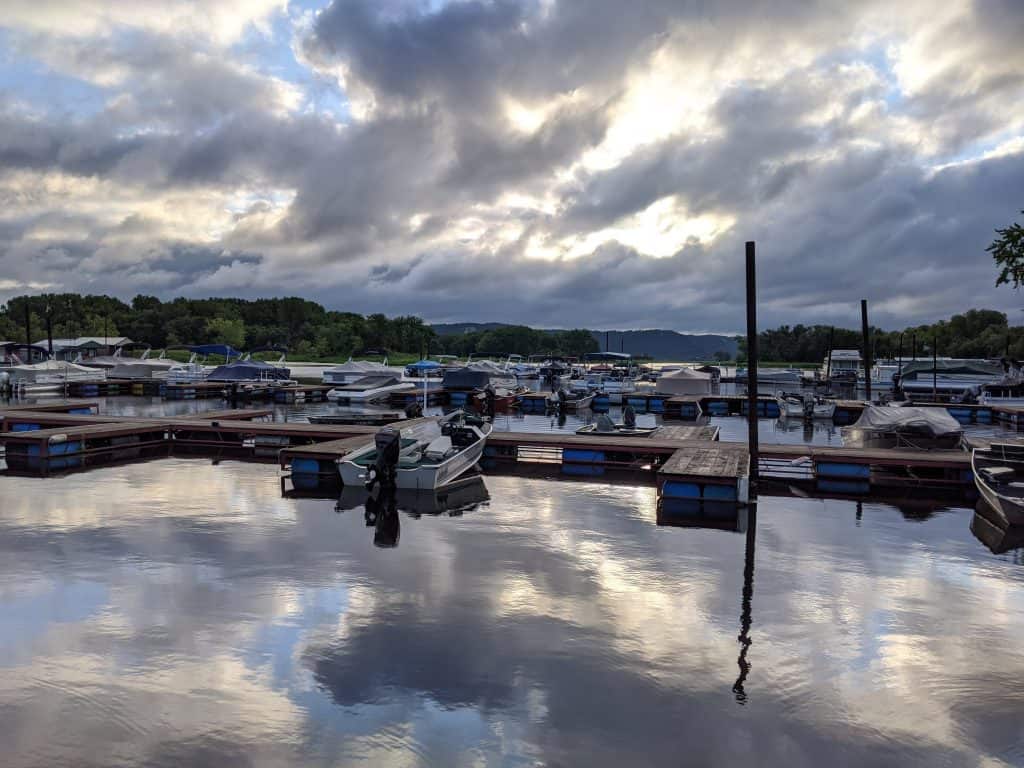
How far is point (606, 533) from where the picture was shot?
16.3 metres

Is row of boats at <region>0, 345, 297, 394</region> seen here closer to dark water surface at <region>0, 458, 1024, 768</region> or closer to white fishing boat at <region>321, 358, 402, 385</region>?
white fishing boat at <region>321, 358, 402, 385</region>

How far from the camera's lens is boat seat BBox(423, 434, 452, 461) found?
20.7m

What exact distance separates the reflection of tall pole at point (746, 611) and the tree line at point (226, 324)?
119905 millimetres

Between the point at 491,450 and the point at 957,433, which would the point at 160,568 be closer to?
Answer: the point at 491,450

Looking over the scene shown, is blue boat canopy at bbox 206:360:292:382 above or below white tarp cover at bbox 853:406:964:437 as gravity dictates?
above

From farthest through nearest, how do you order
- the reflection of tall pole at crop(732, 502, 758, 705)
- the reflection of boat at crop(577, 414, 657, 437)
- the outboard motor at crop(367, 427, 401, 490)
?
the reflection of boat at crop(577, 414, 657, 437)
the outboard motor at crop(367, 427, 401, 490)
the reflection of tall pole at crop(732, 502, 758, 705)

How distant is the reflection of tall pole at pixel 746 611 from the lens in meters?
8.77

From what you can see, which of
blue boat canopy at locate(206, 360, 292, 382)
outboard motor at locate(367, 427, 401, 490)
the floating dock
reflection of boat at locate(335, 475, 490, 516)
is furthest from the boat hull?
blue boat canopy at locate(206, 360, 292, 382)

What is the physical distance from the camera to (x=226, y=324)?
151 meters

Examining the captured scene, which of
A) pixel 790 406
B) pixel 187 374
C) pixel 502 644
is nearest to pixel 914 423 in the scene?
pixel 502 644

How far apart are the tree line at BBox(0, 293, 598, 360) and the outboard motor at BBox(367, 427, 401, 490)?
116 m

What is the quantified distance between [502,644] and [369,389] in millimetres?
45098

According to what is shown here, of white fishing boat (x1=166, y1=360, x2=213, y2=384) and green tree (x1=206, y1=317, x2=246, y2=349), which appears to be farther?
green tree (x1=206, y1=317, x2=246, y2=349)

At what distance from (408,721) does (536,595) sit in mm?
4359
